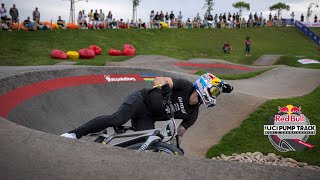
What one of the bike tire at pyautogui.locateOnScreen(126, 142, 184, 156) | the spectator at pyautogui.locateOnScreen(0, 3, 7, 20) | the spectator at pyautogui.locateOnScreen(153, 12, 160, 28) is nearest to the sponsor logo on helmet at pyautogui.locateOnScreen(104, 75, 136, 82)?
the bike tire at pyautogui.locateOnScreen(126, 142, 184, 156)

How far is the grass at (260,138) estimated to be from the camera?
8945 millimetres

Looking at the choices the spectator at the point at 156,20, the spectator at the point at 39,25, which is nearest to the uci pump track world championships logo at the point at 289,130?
the spectator at the point at 39,25

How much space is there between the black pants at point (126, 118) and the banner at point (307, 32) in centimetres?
4676

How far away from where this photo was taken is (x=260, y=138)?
9.76m

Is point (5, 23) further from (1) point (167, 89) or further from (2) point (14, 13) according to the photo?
(1) point (167, 89)

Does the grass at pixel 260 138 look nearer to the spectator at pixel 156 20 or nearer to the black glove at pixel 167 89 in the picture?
the black glove at pixel 167 89

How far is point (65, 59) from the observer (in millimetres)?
24328

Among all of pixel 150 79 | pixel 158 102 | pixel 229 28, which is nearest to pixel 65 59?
pixel 150 79

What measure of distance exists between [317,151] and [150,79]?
21.1 ft

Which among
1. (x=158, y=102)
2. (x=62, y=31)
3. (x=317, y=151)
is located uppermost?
(x=62, y=31)

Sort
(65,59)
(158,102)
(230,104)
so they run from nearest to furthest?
(158,102) → (230,104) → (65,59)

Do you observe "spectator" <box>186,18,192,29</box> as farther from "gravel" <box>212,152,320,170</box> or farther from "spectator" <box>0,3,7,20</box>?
"gravel" <box>212,152,320,170</box>

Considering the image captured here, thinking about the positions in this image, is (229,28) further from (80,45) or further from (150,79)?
(150,79)

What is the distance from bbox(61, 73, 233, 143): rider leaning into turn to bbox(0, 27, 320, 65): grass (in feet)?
45.0
